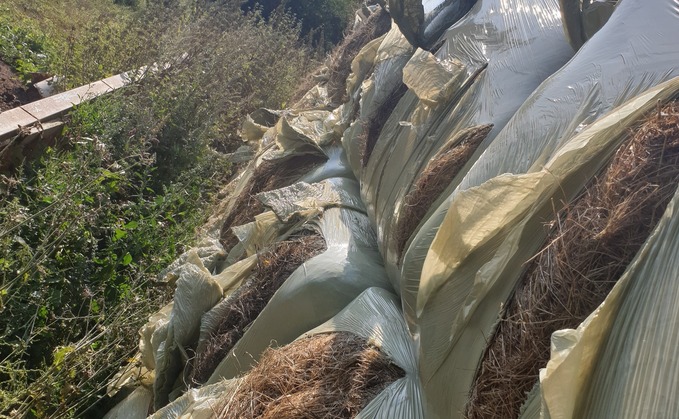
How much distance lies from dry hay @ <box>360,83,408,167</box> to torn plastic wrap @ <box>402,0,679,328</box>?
4.22 ft

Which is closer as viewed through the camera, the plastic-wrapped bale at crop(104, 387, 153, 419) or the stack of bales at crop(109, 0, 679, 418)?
the stack of bales at crop(109, 0, 679, 418)

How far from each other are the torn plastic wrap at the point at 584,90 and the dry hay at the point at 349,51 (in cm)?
324

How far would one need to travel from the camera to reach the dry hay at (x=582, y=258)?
55.7 inches

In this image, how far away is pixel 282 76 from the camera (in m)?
7.10

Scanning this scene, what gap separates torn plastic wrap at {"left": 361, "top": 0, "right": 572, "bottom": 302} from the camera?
2555mm

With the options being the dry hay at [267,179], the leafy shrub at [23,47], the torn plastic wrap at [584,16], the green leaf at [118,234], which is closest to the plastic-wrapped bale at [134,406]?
the green leaf at [118,234]

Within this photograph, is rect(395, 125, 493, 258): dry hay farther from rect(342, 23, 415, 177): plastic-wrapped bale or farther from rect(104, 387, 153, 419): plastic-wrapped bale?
rect(104, 387, 153, 419): plastic-wrapped bale

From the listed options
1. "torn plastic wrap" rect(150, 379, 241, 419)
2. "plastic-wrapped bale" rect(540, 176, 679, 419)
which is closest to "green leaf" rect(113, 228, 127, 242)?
"torn plastic wrap" rect(150, 379, 241, 419)

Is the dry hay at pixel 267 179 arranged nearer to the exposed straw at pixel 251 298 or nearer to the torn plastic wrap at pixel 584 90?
the exposed straw at pixel 251 298

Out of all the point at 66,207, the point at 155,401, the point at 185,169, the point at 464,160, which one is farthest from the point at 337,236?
the point at 185,169

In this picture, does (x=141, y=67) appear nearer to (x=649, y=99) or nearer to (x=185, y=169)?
(x=185, y=169)

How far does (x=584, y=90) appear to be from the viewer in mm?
1922

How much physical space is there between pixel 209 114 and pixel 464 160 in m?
3.11

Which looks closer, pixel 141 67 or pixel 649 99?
pixel 649 99
